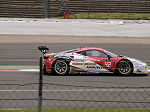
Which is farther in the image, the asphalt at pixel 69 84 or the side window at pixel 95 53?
the side window at pixel 95 53

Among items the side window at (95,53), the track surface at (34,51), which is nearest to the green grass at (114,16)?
the track surface at (34,51)

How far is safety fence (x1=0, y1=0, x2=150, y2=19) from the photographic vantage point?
23844mm

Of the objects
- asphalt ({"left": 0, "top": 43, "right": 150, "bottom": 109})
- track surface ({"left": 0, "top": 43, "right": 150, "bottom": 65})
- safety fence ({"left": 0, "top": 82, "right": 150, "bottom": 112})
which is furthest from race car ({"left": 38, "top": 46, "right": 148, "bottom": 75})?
track surface ({"left": 0, "top": 43, "right": 150, "bottom": 65})

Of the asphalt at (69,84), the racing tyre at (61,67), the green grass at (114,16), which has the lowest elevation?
the asphalt at (69,84)

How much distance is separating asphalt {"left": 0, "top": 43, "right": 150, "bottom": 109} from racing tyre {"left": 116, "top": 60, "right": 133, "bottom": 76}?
0.25 m

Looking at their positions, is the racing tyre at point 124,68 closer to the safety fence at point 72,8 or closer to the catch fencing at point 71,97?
the catch fencing at point 71,97

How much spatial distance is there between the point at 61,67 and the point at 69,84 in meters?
1.69

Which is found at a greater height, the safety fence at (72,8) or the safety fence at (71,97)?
the safety fence at (72,8)

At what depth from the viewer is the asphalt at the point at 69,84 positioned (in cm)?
979

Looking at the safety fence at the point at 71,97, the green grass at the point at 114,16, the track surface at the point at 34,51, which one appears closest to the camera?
the safety fence at the point at 71,97

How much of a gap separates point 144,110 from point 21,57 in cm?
1138

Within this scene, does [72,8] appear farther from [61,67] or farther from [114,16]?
[61,67]

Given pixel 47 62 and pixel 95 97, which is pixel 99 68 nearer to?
pixel 47 62

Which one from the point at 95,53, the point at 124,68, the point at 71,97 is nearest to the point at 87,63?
the point at 95,53
